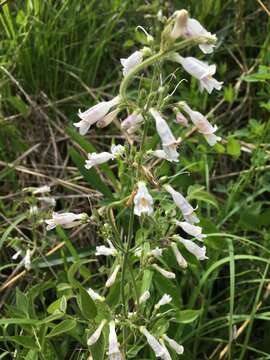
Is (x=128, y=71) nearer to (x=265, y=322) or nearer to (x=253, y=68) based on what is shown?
(x=265, y=322)

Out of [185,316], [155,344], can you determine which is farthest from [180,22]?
[185,316]

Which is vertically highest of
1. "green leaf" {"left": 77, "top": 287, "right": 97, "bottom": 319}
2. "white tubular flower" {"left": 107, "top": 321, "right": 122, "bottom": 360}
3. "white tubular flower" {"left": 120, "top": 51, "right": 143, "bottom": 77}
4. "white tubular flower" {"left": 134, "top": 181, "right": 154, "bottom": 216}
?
"white tubular flower" {"left": 120, "top": 51, "right": 143, "bottom": 77}

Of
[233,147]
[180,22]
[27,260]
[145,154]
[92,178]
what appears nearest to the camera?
[180,22]

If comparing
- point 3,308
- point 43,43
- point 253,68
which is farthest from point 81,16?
point 3,308

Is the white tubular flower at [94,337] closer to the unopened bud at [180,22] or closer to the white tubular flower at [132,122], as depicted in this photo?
the white tubular flower at [132,122]

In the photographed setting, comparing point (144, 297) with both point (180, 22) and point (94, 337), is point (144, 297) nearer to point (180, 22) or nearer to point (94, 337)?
point (94, 337)

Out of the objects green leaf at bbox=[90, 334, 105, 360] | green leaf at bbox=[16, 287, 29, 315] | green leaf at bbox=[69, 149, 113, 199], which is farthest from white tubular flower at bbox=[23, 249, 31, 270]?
green leaf at bbox=[90, 334, 105, 360]

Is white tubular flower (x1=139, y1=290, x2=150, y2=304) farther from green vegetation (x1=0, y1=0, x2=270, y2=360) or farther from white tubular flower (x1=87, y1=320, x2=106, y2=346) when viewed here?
white tubular flower (x1=87, y1=320, x2=106, y2=346)
